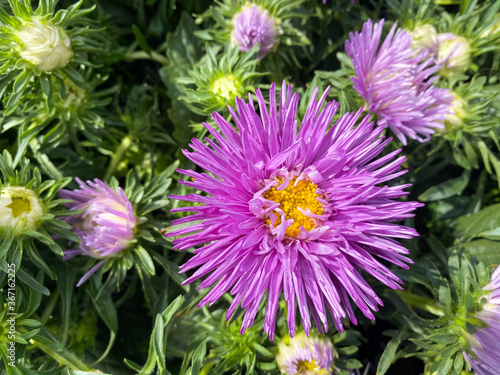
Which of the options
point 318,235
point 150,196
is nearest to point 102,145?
point 150,196

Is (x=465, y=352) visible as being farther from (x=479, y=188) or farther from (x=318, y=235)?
(x=479, y=188)

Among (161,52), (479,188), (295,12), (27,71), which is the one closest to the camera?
(27,71)

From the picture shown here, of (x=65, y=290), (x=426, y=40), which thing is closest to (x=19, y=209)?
(x=65, y=290)

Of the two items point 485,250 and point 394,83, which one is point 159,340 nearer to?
point 394,83

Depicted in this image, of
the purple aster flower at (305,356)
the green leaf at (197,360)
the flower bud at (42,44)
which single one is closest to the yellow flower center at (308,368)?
the purple aster flower at (305,356)

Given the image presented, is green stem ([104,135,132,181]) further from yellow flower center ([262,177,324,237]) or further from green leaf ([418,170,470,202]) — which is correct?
green leaf ([418,170,470,202])
